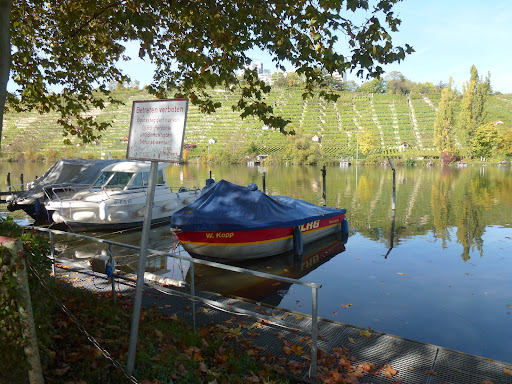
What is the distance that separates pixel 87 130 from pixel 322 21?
29.6 feet

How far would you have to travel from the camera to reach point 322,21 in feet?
22.7

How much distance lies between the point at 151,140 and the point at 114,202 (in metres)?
14.7

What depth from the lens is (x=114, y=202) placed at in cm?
1802

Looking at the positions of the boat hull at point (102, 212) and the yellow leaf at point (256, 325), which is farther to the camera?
the boat hull at point (102, 212)

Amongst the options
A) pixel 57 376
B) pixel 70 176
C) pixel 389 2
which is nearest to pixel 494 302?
pixel 389 2

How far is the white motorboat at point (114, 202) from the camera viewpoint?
57.9ft

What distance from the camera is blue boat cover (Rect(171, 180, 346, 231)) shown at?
1273 cm

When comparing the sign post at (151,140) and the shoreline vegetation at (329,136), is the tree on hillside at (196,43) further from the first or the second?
the shoreline vegetation at (329,136)

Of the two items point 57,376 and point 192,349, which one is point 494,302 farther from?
point 57,376

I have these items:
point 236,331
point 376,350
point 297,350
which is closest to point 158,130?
point 236,331

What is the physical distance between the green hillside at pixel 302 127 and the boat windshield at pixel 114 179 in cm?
8073

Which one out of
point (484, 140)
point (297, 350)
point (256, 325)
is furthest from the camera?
point (484, 140)

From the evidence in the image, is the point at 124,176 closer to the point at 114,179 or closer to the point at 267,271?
the point at 114,179

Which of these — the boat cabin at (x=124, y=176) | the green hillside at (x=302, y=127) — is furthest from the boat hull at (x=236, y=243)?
the green hillside at (x=302, y=127)
